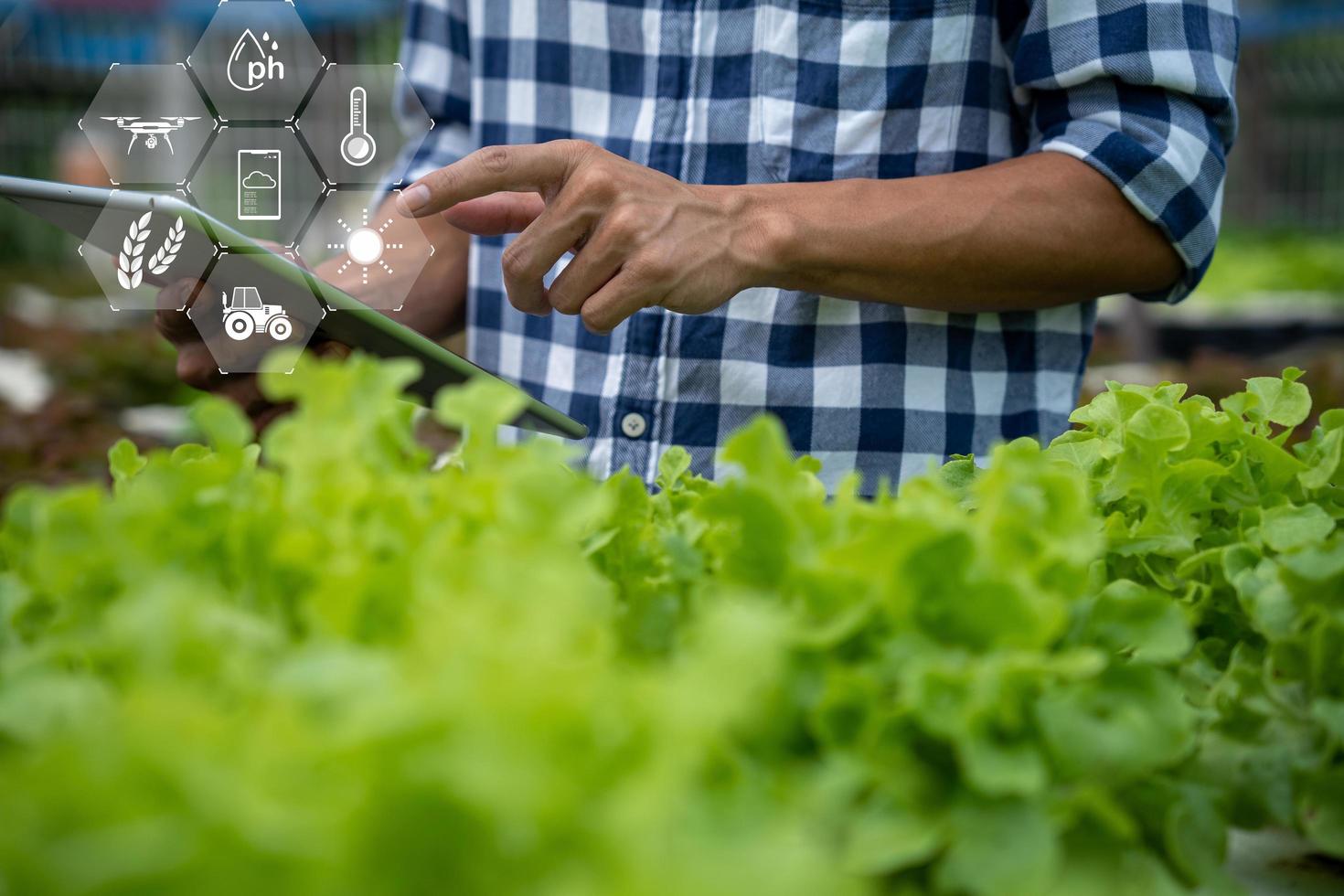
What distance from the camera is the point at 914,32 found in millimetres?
1448

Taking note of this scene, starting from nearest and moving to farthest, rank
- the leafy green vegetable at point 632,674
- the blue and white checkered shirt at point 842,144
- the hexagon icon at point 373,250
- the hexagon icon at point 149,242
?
1. the leafy green vegetable at point 632,674
2. the hexagon icon at point 149,242
3. the blue and white checkered shirt at point 842,144
4. the hexagon icon at point 373,250

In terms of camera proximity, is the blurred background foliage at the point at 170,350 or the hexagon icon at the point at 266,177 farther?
the blurred background foliage at the point at 170,350

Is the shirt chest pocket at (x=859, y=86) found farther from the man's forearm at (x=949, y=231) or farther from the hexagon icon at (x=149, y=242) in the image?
the hexagon icon at (x=149, y=242)

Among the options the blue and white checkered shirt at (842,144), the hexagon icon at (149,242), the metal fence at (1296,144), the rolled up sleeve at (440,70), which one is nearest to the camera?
the hexagon icon at (149,242)

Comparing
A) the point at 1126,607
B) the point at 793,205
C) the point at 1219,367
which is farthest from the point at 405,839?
the point at 1219,367

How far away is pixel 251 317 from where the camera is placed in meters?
1.33

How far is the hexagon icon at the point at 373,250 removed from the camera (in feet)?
5.55

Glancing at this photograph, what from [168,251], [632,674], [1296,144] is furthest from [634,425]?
[1296,144]

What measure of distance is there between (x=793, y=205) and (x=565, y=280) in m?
0.26

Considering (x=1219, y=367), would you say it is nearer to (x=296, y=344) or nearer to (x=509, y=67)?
(x=509, y=67)

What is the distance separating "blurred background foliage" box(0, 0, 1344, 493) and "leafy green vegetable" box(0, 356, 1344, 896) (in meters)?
1.78

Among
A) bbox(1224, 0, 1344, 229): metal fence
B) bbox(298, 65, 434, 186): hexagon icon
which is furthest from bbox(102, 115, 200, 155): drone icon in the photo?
bbox(1224, 0, 1344, 229): metal fence

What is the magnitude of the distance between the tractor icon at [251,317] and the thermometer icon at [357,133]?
0.34m
